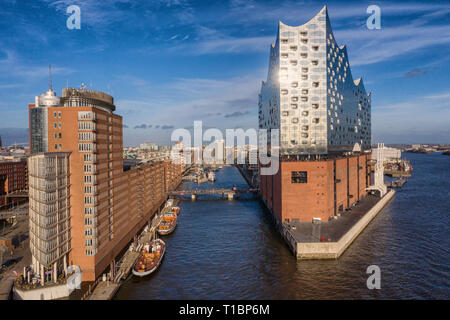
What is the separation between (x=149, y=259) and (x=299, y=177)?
97.4ft

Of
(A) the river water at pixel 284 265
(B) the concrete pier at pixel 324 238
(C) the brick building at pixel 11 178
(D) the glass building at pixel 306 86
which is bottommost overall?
Result: (A) the river water at pixel 284 265

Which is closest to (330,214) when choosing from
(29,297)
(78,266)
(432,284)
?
(432,284)

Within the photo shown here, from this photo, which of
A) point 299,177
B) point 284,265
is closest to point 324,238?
point 284,265

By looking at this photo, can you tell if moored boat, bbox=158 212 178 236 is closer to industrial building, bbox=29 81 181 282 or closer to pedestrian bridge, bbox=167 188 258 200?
industrial building, bbox=29 81 181 282

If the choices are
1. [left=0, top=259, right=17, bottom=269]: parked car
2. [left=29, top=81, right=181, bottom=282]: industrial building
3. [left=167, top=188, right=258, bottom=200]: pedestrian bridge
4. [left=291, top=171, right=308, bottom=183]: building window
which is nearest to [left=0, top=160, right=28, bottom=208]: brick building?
[left=167, top=188, right=258, bottom=200]: pedestrian bridge

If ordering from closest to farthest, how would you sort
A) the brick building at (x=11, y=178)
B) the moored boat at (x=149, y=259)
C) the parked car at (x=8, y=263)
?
1. the moored boat at (x=149, y=259)
2. the parked car at (x=8, y=263)
3. the brick building at (x=11, y=178)

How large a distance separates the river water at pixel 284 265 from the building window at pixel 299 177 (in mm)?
10975

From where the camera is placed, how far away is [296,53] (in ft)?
219

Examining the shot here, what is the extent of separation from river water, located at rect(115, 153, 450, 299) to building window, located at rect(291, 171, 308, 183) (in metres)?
11.0

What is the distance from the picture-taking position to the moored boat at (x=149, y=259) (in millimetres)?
42688

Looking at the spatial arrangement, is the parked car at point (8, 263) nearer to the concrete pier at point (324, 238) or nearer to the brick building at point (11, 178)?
the concrete pier at point (324, 238)

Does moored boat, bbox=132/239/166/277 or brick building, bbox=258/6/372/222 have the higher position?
brick building, bbox=258/6/372/222

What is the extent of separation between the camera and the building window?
59.5 m

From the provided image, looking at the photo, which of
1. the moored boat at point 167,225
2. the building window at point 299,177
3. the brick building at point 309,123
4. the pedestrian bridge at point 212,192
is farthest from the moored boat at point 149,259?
the pedestrian bridge at point 212,192
